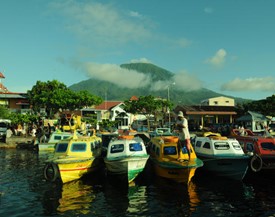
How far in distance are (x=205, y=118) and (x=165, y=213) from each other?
58998mm

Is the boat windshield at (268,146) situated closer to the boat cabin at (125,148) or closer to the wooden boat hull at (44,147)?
the boat cabin at (125,148)

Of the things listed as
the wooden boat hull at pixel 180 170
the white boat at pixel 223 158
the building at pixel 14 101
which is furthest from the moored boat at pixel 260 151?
the building at pixel 14 101

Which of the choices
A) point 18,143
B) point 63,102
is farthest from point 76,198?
point 63,102

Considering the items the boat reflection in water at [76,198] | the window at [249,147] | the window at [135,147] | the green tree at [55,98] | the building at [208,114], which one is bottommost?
the boat reflection in water at [76,198]

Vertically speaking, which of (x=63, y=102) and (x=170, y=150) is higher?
(x=63, y=102)

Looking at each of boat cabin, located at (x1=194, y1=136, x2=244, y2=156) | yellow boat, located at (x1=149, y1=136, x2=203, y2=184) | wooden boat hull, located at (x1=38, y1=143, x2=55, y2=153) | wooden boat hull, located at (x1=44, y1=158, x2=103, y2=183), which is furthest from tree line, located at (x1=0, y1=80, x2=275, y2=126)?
boat cabin, located at (x1=194, y1=136, x2=244, y2=156)

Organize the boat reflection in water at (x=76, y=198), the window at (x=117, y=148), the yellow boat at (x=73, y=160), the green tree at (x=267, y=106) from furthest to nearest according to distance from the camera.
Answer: the green tree at (x=267, y=106), the window at (x=117, y=148), the yellow boat at (x=73, y=160), the boat reflection in water at (x=76, y=198)

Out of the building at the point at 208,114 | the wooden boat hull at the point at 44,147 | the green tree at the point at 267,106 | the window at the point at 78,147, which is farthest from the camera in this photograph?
the building at the point at 208,114

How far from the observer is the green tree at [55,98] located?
48.7 m

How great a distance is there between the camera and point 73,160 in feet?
57.4

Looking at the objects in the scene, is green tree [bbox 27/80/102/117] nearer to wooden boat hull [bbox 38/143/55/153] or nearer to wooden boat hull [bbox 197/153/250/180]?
wooden boat hull [bbox 38/143/55/153]

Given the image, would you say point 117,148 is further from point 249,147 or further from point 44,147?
point 44,147

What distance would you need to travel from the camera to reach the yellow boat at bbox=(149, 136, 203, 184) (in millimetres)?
16391

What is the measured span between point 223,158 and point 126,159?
6582 mm
